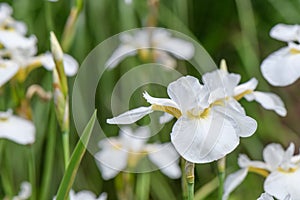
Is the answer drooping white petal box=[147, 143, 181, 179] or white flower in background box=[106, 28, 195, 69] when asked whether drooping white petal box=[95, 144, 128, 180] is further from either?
white flower in background box=[106, 28, 195, 69]

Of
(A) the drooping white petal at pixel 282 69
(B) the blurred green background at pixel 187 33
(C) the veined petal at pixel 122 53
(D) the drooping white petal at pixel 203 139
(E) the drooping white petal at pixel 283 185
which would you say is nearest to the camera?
(D) the drooping white petal at pixel 203 139

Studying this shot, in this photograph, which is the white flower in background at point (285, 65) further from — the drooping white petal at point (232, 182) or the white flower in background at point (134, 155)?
the white flower in background at point (134, 155)

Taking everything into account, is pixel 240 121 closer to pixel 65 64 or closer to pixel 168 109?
pixel 168 109

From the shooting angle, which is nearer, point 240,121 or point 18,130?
point 240,121

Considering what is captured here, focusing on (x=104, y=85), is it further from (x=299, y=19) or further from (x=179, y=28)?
(x=299, y=19)

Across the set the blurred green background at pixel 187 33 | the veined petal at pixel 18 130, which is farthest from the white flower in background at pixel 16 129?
the blurred green background at pixel 187 33

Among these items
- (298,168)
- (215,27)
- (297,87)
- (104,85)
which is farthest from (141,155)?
(297,87)

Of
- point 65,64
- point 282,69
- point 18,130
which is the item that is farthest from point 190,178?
point 65,64
